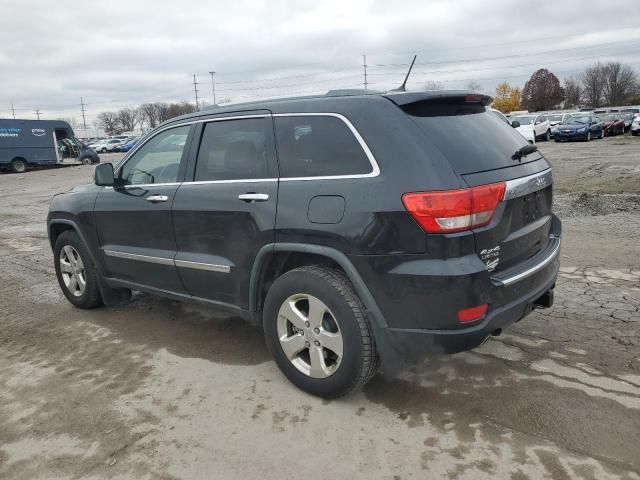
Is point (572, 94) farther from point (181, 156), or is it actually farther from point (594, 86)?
point (181, 156)

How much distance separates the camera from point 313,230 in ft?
10.1

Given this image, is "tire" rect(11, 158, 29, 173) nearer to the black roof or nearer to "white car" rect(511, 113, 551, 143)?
"white car" rect(511, 113, 551, 143)

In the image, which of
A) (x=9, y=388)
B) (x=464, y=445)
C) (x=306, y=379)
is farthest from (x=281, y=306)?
(x=9, y=388)

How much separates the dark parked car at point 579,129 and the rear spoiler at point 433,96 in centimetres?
2921

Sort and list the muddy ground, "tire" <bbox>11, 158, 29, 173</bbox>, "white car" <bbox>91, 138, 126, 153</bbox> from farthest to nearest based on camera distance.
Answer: "white car" <bbox>91, 138, 126, 153</bbox> < "tire" <bbox>11, 158, 29, 173</bbox> < the muddy ground

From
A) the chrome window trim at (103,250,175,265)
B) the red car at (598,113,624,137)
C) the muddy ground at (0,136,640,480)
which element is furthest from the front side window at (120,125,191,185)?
the red car at (598,113,624,137)

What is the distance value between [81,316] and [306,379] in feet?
9.15

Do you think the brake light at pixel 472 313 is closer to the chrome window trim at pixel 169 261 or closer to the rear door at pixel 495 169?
the rear door at pixel 495 169

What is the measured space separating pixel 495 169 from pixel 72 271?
408 centimetres

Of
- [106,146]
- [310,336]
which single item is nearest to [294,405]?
[310,336]

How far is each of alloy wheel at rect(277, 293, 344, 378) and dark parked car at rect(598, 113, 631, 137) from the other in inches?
1397

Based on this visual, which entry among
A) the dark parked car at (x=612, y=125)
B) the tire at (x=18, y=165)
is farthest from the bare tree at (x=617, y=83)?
the tire at (x=18, y=165)

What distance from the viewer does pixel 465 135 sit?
3.12 m

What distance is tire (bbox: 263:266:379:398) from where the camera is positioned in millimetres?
3018
